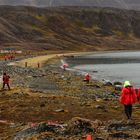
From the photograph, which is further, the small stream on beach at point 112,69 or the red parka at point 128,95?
the small stream on beach at point 112,69

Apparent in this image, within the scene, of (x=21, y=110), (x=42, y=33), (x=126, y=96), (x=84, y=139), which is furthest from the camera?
(x=42, y=33)

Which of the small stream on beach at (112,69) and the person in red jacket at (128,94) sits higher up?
the person in red jacket at (128,94)

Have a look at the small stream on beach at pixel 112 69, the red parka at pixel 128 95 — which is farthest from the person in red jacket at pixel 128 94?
the small stream on beach at pixel 112 69

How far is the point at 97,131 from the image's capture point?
15109 millimetres

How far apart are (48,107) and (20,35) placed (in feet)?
534

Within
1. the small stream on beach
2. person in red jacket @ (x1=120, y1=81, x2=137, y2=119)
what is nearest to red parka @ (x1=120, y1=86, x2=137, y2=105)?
person in red jacket @ (x1=120, y1=81, x2=137, y2=119)

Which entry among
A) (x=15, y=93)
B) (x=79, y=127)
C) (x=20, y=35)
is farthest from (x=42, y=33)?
(x=79, y=127)

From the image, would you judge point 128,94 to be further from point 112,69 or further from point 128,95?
point 112,69

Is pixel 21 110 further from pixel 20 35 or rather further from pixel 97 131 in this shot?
pixel 20 35

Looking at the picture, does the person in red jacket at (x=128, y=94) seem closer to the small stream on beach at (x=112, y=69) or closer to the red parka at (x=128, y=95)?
the red parka at (x=128, y=95)

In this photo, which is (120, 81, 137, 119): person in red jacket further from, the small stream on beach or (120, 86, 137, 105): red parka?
the small stream on beach

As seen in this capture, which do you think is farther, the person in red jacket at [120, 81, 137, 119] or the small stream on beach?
the small stream on beach

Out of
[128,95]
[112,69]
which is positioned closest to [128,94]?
[128,95]

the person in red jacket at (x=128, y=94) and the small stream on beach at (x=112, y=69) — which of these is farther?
the small stream on beach at (x=112, y=69)
